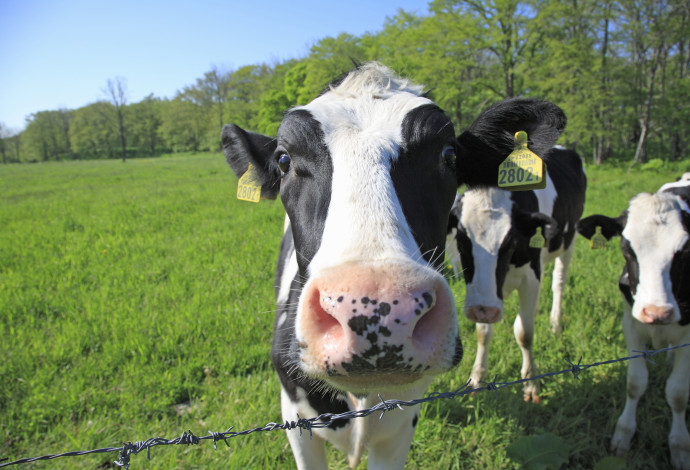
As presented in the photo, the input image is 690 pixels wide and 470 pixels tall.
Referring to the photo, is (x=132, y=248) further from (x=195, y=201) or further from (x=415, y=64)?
(x=415, y=64)

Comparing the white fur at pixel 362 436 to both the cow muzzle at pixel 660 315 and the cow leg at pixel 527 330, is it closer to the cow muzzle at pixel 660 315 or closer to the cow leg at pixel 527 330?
the cow muzzle at pixel 660 315

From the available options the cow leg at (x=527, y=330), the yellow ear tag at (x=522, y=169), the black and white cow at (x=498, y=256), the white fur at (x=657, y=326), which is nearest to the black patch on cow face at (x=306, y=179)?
the yellow ear tag at (x=522, y=169)

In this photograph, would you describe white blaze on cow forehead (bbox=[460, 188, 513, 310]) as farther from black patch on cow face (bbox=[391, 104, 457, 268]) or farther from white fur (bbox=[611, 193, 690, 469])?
black patch on cow face (bbox=[391, 104, 457, 268])

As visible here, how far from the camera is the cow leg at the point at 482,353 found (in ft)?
11.4

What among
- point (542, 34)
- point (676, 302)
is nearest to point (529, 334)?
point (676, 302)

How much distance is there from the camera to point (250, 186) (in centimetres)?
243

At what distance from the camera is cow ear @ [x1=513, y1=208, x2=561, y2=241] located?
322cm

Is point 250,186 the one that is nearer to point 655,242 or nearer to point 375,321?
point 375,321

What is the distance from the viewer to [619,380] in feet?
10.7

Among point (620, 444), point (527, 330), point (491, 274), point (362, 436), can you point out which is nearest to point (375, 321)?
point (362, 436)

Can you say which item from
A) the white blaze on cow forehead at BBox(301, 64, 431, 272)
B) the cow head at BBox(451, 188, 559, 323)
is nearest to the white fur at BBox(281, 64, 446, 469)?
the white blaze on cow forehead at BBox(301, 64, 431, 272)

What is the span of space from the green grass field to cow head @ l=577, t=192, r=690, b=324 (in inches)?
36.8

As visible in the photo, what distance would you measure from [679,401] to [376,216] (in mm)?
2831

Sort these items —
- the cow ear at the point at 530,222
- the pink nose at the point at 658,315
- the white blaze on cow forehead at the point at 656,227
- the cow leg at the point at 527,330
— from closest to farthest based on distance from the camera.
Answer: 1. the pink nose at the point at 658,315
2. the white blaze on cow forehead at the point at 656,227
3. the cow ear at the point at 530,222
4. the cow leg at the point at 527,330
